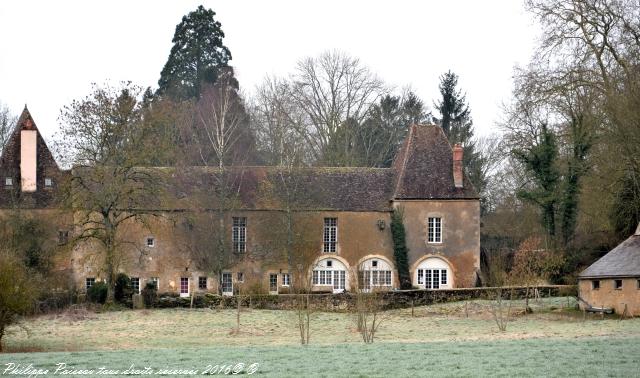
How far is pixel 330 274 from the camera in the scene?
47.8 meters

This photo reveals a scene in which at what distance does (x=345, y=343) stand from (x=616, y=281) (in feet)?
41.4

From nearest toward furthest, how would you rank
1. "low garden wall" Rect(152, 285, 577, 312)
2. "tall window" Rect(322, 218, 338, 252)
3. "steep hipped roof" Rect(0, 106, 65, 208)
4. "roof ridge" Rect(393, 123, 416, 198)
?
"low garden wall" Rect(152, 285, 577, 312)
"steep hipped roof" Rect(0, 106, 65, 208)
"tall window" Rect(322, 218, 338, 252)
"roof ridge" Rect(393, 123, 416, 198)

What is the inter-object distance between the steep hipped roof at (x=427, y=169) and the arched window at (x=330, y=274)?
4.28 metres

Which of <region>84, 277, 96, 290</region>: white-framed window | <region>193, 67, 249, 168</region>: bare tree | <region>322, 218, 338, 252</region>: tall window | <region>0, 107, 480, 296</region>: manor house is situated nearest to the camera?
<region>0, 107, 480, 296</region>: manor house

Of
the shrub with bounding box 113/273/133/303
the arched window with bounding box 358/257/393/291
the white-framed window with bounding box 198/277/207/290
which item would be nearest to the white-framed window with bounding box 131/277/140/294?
the white-framed window with bounding box 198/277/207/290

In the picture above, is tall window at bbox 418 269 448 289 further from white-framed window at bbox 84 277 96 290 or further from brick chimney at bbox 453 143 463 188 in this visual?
white-framed window at bbox 84 277 96 290

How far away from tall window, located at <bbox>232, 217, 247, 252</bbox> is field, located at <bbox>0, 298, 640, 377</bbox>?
27.2 feet

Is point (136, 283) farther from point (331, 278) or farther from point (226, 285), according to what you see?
point (331, 278)

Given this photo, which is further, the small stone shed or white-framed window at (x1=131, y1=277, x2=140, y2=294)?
white-framed window at (x1=131, y1=277, x2=140, y2=294)

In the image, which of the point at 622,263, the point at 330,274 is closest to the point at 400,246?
the point at 330,274

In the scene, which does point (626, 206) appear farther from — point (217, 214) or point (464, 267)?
point (217, 214)

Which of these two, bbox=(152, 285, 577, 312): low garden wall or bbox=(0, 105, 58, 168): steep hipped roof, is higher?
bbox=(0, 105, 58, 168): steep hipped roof

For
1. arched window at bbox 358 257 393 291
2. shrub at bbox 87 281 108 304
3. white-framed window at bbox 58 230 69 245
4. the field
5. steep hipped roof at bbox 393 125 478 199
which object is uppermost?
steep hipped roof at bbox 393 125 478 199

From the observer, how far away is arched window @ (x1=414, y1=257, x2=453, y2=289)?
156 ft
